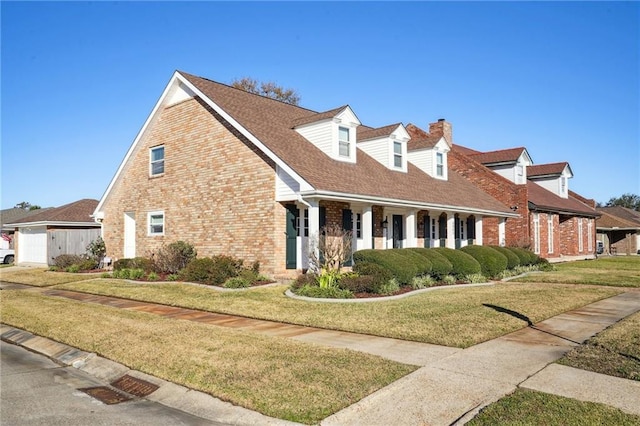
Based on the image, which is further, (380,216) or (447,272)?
(380,216)

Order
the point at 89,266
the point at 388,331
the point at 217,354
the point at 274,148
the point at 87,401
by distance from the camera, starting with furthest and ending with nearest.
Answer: the point at 89,266 → the point at 274,148 → the point at 388,331 → the point at 217,354 → the point at 87,401

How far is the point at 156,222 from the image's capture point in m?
22.6

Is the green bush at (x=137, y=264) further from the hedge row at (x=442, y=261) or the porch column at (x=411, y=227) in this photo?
the porch column at (x=411, y=227)

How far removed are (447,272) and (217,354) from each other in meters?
11.6

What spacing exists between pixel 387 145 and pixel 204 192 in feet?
27.9

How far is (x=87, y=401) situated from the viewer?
6008 mm

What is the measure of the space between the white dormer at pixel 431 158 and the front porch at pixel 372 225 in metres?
2.38

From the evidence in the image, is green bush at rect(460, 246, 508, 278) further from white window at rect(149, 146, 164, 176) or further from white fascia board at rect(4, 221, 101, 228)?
white fascia board at rect(4, 221, 101, 228)

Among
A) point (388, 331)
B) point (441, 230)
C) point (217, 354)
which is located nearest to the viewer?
point (217, 354)

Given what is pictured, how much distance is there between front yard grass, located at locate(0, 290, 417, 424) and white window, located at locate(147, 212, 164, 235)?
11267 mm

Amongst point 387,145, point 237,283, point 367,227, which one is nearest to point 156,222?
point 237,283

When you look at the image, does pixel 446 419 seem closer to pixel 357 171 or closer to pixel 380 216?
pixel 357 171

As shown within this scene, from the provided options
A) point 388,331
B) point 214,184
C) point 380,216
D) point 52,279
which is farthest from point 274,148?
point 52,279

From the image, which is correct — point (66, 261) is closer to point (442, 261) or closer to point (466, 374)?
point (442, 261)
